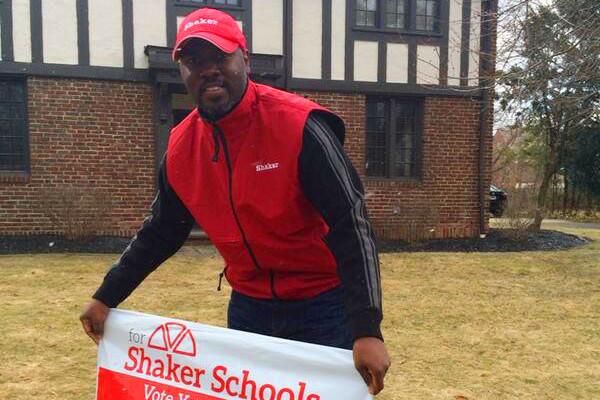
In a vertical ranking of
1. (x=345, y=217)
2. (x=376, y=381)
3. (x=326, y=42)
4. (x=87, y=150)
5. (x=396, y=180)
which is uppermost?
(x=326, y=42)

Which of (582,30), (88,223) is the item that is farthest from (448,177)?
(88,223)

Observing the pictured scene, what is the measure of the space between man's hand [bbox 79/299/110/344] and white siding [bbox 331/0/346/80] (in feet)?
28.4

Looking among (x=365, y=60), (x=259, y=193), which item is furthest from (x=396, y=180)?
(x=259, y=193)

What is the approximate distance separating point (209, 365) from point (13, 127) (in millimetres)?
8958

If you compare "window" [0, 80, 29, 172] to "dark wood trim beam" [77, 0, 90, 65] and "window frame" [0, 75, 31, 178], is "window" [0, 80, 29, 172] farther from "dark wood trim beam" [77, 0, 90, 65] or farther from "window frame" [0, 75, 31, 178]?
"dark wood trim beam" [77, 0, 90, 65]

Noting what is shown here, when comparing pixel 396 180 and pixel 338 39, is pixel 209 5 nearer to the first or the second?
pixel 338 39

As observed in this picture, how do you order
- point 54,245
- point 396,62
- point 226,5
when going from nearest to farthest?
point 54,245
point 226,5
point 396,62

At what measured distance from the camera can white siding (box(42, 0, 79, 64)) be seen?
30.3 feet

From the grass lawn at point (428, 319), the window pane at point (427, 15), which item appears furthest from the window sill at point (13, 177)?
the window pane at point (427, 15)

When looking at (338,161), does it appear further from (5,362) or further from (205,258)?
(205,258)

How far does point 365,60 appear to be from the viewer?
1048 cm

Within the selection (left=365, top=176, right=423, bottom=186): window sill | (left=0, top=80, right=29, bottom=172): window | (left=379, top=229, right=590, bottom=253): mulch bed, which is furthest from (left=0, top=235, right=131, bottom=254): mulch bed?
(left=365, top=176, right=423, bottom=186): window sill

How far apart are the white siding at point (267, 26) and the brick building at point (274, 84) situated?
18mm

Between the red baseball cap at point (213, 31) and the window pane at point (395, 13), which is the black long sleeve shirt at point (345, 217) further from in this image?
the window pane at point (395, 13)
